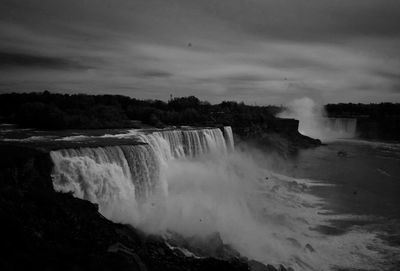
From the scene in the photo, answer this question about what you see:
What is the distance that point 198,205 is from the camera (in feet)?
51.3

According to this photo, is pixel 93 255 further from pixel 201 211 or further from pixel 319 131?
pixel 319 131

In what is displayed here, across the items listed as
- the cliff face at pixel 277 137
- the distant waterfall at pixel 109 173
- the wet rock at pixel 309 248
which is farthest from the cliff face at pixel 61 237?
the cliff face at pixel 277 137

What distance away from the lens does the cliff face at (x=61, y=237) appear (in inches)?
221

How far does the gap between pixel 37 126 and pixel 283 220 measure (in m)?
19.0

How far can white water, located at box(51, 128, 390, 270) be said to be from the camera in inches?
477

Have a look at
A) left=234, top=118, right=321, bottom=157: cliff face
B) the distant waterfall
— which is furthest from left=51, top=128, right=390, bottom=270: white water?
left=234, top=118, right=321, bottom=157: cliff face

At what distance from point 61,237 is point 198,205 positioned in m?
9.52

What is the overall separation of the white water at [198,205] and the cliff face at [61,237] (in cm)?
204

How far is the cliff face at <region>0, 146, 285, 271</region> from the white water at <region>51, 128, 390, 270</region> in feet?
6.70

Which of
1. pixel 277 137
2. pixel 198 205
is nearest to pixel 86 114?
pixel 198 205

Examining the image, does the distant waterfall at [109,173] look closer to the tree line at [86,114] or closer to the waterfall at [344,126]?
the tree line at [86,114]

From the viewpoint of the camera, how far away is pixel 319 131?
2413 inches

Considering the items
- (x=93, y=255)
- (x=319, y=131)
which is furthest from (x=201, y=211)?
(x=319, y=131)

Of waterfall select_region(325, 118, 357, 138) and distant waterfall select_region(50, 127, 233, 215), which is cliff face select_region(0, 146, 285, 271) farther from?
waterfall select_region(325, 118, 357, 138)
